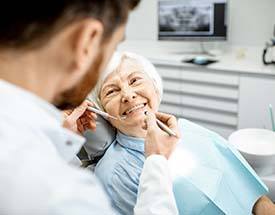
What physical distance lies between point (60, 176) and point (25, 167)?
5 centimetres

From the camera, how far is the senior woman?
1296 millimetres

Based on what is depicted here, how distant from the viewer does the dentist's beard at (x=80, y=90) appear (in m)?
0.63

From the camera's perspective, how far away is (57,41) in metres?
0.57

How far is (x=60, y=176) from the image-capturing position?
0.52 metres

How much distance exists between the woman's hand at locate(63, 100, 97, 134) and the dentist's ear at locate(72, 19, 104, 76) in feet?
2.13

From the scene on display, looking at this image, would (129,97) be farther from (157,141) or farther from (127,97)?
(157,141)

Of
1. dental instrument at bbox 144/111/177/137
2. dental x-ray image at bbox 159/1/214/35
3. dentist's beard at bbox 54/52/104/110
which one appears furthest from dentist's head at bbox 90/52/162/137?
dental x-ray image at bbox 159/1/214/35

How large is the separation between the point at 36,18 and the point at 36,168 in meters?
0.21

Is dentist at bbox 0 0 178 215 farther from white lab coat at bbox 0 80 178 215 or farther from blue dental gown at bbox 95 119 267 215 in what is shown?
blue dental gown at bbox 95 119 267 215

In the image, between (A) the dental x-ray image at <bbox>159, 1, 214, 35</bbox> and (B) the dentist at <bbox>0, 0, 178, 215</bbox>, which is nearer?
(B) the dentist at <bbox>0, 0, 178, 215</bbox>

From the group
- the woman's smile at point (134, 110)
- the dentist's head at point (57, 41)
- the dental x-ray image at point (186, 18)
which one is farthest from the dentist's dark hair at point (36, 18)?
the dental x-ray image at point (186, 18)

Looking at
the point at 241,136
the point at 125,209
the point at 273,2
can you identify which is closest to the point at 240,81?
the point at 273,2

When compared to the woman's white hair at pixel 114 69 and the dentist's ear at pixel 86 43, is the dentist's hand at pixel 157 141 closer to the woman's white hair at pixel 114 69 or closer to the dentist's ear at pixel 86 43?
the woman's white hair at pixel 114 69

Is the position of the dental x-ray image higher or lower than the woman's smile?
higher
